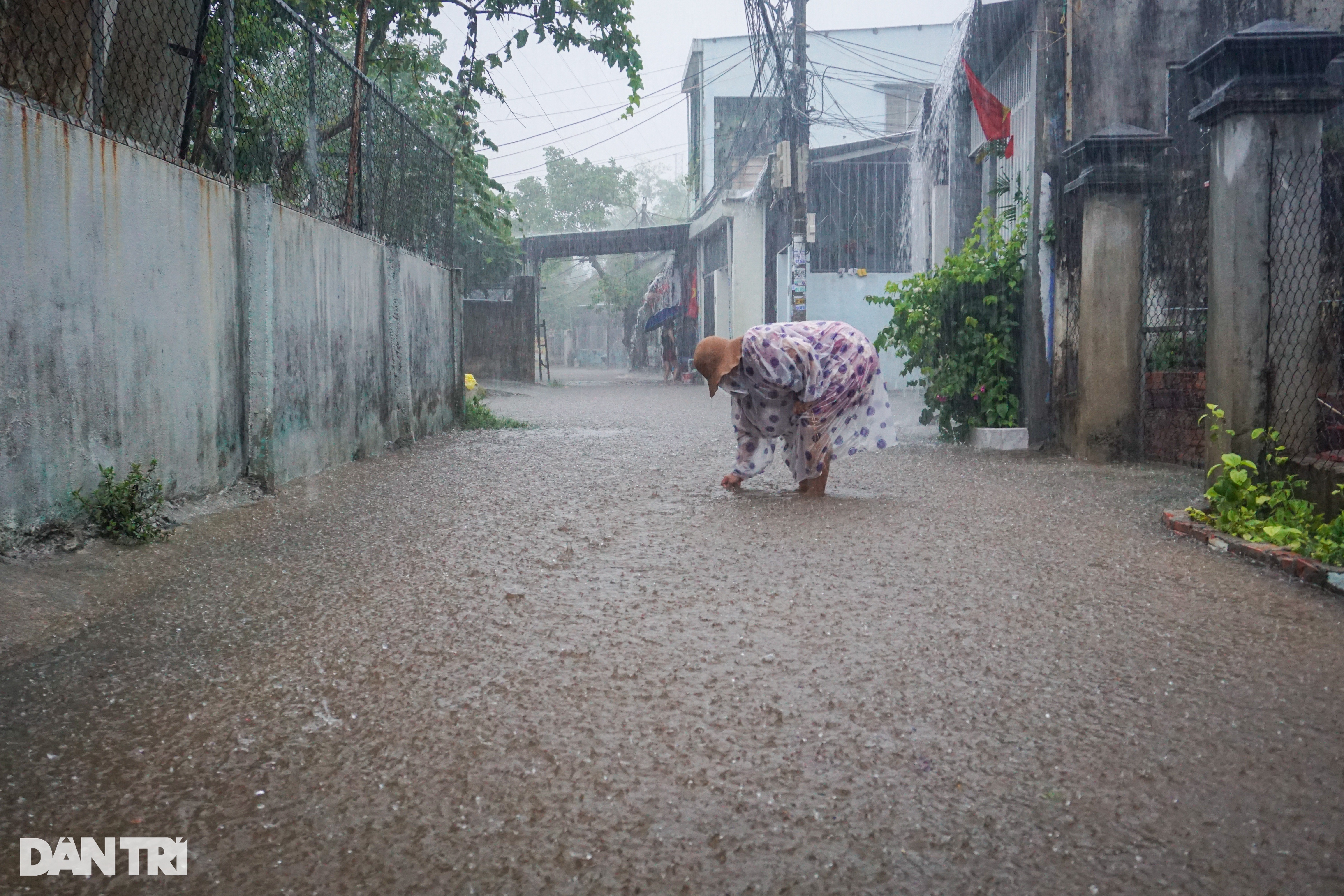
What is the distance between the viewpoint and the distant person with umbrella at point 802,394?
662 centimetres

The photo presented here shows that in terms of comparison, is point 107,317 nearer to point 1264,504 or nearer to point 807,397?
point 807,397

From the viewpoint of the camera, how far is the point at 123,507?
190 inches

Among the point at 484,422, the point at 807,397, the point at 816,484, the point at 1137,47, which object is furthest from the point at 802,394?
the point at 484,422

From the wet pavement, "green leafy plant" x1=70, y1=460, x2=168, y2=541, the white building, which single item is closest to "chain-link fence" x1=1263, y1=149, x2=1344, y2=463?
the wet pavement

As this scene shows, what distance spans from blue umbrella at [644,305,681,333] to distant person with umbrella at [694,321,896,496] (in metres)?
25.0

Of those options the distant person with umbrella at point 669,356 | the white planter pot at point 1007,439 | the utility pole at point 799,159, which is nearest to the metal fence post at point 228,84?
the white planter pot at point 1007,439

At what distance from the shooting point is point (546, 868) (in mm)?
2021

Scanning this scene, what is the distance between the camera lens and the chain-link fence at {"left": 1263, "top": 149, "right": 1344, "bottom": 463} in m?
5.38

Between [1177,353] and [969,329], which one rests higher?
[969,329]

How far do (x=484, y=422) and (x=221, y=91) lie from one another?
6.68 meters

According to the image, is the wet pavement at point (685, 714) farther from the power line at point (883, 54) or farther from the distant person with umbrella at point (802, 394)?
the power line at point (883, 54)

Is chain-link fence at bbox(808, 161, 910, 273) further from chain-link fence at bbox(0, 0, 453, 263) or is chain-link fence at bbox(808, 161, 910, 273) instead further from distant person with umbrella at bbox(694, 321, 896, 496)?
distant person with umbrella at bbox(694, 321, 896, 496)

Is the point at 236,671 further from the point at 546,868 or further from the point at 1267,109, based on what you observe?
the point at 1267,109

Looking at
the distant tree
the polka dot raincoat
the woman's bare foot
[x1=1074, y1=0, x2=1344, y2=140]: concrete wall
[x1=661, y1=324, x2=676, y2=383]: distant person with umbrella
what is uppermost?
the distant tree
